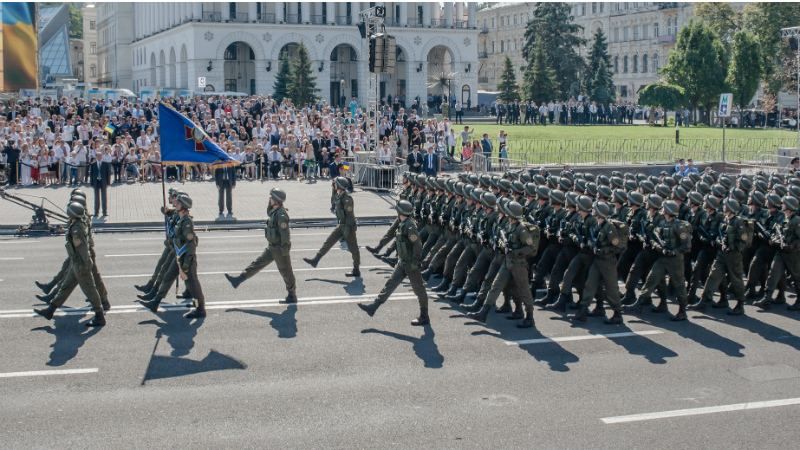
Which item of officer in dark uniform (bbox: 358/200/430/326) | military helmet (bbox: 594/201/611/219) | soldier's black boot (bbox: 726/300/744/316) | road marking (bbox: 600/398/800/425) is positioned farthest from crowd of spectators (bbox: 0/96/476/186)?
road marking (bbox: 600/398/800/425)

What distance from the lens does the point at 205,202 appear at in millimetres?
27141

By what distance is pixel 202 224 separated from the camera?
23766 millimetres

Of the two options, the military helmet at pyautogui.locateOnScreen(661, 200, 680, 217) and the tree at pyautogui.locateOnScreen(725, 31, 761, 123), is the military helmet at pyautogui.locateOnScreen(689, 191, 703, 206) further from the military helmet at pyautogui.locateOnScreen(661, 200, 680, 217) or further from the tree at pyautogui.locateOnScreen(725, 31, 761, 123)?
the tree at pyautogui.locateOnScreen(725, 31, 761, 123)

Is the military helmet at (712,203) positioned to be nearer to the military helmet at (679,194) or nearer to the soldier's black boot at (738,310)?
the military helmet at (679,194)

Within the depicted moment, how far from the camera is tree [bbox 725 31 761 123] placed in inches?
2608

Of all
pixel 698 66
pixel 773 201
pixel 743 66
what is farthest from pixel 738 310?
pixel 743 66

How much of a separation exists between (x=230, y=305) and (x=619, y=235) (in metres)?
5.65

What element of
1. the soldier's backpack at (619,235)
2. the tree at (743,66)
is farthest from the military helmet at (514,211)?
the tree at (743,66)

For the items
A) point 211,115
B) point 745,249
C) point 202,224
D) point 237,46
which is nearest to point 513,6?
point 237,46

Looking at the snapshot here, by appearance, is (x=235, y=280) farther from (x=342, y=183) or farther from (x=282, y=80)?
(x=282, y=80)

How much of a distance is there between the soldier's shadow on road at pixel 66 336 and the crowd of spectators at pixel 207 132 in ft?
45.3

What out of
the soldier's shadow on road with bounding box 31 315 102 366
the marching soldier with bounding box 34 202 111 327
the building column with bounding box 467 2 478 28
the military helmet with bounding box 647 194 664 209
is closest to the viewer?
the soldier's shadow on road with bounding box 31 315 102 366

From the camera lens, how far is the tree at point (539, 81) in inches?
2753

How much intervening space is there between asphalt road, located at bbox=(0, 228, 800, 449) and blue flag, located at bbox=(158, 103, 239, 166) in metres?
2.24
